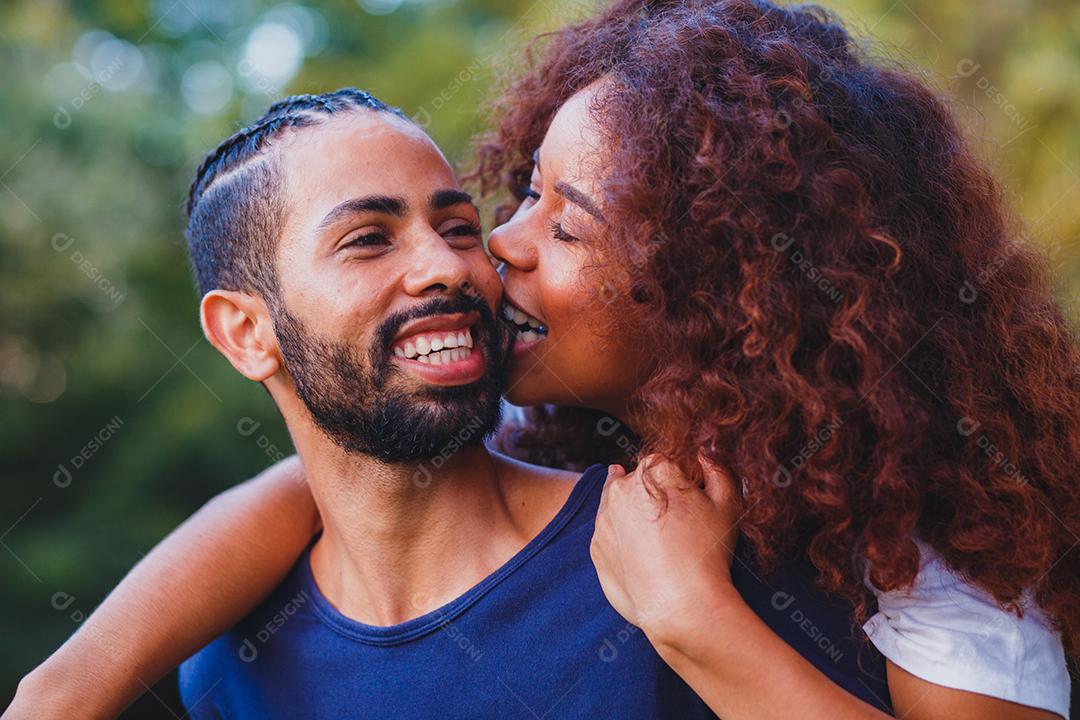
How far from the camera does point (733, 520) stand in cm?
216

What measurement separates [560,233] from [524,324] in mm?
250

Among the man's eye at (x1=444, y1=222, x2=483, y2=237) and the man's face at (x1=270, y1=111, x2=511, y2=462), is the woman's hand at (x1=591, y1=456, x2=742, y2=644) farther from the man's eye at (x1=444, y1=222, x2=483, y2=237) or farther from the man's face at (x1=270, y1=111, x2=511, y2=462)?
the man's eye at (x1=444, y1=222, x2=483, y2=237)

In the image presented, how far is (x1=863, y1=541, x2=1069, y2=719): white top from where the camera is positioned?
79.1 inches

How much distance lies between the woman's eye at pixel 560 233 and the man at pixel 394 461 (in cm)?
17

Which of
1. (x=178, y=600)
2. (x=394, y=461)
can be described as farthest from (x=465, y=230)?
(x=178, y=600)

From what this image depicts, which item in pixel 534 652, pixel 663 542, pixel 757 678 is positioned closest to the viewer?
pixel 757 678

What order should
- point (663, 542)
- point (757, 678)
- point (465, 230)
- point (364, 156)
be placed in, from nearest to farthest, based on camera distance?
point (757, 678), point (663, 542), point (364, 156), point (465, 230)

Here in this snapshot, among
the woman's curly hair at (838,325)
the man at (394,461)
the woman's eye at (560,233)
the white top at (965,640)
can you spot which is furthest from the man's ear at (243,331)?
the white top at (965,640)

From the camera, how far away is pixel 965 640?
2027 millimetres

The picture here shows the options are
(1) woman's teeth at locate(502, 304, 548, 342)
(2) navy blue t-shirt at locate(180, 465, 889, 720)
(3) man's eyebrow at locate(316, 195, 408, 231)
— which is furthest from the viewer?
(1) woman's teeth at locate(502, 304, 548, 342)

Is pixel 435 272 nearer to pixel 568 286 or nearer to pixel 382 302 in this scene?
pixel 382 302

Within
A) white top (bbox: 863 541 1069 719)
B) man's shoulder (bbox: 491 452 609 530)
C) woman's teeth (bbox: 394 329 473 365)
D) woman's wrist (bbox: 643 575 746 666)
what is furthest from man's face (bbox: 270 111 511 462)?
white top (bbox: 863 541 1069 719)

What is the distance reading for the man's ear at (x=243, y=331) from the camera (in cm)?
246

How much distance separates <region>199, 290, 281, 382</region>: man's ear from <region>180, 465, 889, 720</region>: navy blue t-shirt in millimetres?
559
